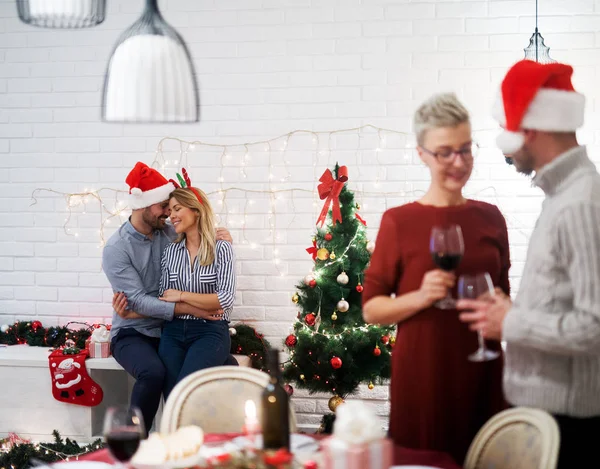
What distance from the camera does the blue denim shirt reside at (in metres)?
3.97

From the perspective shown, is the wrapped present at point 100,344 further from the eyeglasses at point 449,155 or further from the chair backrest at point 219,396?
the eyeglasses at point 449,155

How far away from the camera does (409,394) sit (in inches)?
85.2

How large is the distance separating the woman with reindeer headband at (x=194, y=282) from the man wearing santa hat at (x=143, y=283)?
53 mm

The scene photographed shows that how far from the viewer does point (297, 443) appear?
188 centimetres

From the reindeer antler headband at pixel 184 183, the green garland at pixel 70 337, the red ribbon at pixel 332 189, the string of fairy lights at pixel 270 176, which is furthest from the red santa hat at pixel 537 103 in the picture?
the green garland at pixel 70 337

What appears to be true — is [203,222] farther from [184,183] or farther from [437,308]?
[437,308]

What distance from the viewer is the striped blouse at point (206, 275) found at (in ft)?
13.1

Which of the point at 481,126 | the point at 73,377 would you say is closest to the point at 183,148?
the point at 73,377

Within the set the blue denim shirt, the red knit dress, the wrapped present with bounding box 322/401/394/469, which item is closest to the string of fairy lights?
the blue denim shirt

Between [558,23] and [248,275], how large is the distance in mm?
2376

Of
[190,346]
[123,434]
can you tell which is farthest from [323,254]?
[123,434]

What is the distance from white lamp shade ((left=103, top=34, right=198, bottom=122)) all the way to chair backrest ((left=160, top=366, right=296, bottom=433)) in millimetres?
927

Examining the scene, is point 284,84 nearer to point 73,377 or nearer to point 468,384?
point 73,377

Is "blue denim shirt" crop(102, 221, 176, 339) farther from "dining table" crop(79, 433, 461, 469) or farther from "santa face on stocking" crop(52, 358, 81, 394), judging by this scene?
"dining table" crop(79, 433, 461, 469)
